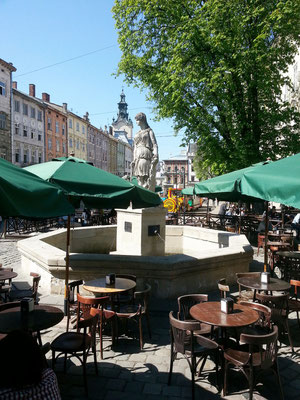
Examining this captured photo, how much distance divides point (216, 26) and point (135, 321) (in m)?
14.8

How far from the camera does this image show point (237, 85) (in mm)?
16844

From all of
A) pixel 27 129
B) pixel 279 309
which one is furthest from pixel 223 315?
pixel 27 129

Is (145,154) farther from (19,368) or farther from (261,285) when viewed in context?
(19,368)

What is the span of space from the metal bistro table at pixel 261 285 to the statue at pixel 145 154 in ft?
15.6

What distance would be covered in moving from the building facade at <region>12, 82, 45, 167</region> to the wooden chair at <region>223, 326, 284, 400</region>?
3950 cm

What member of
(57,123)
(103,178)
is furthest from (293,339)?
(57,123)

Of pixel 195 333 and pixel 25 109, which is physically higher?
pixel 25 109

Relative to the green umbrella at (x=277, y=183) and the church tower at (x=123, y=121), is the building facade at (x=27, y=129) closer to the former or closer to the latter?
the green umbrella at (x=277, y=183)

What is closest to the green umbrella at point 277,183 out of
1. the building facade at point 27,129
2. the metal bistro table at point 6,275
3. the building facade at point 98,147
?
the metal bistro table at point 6,275

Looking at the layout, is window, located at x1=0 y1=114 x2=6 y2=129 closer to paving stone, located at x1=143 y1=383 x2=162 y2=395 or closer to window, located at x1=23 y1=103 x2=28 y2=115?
window, located at x1=23 y1=103 x2=28 y2=115

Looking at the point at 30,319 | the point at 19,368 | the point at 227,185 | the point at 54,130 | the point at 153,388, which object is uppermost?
the point at 54,130

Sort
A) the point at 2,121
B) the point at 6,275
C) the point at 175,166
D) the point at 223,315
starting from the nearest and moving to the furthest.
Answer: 1. the point at 223,315
2. the point at 6,275
3. the point at 2,121
4. the point at 175,166

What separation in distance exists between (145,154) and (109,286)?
16.9ft

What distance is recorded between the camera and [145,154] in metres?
Result: 9.62
